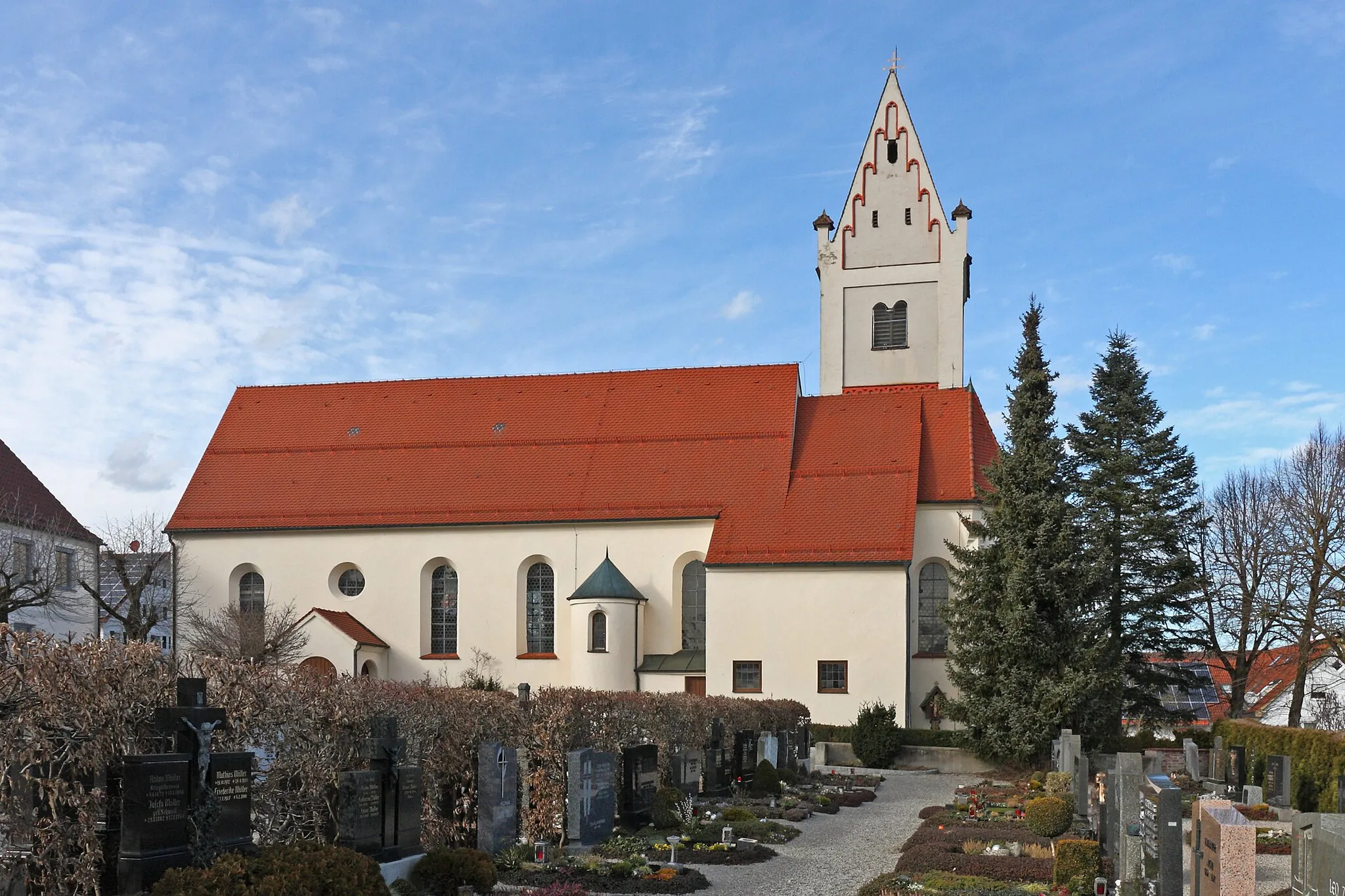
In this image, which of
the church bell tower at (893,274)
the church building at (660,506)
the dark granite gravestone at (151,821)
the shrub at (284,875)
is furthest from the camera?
the church bell tower at (893,274)

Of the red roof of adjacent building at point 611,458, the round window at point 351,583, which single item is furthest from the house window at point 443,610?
the round window at point 351,583

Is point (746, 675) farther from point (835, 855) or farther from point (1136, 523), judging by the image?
point (835, 855)

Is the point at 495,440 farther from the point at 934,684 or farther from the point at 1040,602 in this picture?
the point at 1040,602

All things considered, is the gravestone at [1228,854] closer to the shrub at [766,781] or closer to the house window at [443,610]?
the shrub at [766,781]

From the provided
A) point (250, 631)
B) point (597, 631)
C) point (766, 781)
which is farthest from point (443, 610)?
point (766, 781)

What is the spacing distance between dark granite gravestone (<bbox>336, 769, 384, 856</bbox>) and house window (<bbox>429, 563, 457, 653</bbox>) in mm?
25839

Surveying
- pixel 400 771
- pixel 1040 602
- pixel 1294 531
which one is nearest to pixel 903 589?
pixel 1040 602

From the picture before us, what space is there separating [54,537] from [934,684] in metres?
27.7

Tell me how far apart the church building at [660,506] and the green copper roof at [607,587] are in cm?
7

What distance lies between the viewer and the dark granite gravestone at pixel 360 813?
12.7 metres

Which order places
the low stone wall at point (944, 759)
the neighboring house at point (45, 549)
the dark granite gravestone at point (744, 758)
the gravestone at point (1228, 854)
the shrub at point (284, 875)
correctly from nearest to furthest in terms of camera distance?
1. the gravestone at point (1228, 854)
2. the shrub at point (284, 875)
3. the dark granite gravestone at point (744, 758)
4. the low stone wall at point (944, 759)
5. the neighboring house at point (45, 549)

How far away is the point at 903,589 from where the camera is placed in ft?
111

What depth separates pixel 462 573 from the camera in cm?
3862

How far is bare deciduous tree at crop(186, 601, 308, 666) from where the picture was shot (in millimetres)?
35188
